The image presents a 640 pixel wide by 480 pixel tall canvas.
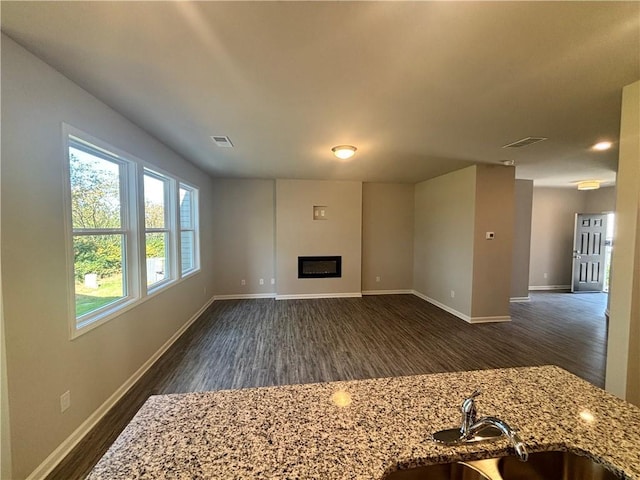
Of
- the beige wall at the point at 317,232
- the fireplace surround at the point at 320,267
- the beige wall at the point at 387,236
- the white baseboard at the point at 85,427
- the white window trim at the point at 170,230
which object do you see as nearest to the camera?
the white baseboard at the point at 85,427

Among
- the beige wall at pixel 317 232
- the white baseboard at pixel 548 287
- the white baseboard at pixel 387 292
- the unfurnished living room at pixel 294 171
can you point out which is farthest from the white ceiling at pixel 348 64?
the white baseboard at pixel 548 287

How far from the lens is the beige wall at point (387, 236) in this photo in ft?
20.4

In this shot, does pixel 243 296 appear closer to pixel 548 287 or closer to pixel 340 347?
pixel 340 347

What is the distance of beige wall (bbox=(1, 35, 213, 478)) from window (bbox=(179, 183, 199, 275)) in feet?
7.25

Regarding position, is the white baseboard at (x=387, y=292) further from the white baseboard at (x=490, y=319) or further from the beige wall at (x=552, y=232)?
the beige wall at (x=552, y=232)

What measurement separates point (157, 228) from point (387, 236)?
15.5ft

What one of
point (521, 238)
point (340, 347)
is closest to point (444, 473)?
point (340, 347)

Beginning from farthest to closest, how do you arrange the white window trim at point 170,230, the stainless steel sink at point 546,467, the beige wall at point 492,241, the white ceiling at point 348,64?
the beige wall at point 492,241
the white window trim at point 170,230
the white ceiling at point 348,64
the stainless steel sink at point 546,467

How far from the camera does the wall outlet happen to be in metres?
1.77

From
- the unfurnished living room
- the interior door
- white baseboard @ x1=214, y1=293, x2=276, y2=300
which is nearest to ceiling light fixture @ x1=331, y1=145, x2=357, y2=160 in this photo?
the unfurnished living room

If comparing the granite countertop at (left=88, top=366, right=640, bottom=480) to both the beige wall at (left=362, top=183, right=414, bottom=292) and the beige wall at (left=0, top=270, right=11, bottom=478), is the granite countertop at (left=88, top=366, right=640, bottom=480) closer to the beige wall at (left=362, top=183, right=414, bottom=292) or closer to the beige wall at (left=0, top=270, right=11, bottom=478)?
the beige wall at (left=0, top=270, right=11, bottom=478)

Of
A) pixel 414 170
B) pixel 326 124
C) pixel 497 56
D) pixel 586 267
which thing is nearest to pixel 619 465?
pixel 497 56

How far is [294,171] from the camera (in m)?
4.85

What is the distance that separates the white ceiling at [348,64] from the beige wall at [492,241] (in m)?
1.29
